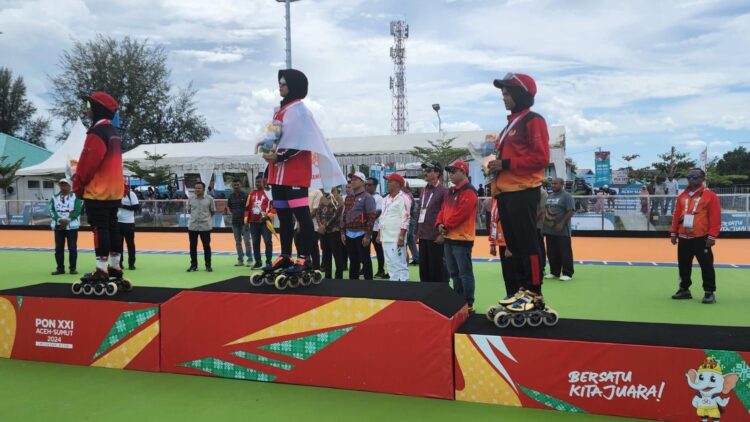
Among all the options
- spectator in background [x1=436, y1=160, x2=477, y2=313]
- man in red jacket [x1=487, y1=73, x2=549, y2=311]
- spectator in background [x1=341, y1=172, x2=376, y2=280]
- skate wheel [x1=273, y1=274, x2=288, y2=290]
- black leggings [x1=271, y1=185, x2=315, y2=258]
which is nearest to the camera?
man in red jacket [x1=487, y1=73, x2=549, y2=311]

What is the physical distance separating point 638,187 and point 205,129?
122 ft

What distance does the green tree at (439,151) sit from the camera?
74.6 ft

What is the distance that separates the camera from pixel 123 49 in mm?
43750

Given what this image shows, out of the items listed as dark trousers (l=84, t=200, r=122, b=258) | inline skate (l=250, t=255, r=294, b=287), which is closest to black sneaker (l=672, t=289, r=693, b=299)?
inline skate (l=250, t=255, r=294, b=287)

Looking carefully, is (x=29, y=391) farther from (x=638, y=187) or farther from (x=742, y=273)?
(x=638, y=187)

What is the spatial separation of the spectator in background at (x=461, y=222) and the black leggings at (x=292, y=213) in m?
1.81

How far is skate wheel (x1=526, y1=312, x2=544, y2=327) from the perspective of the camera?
3637mm

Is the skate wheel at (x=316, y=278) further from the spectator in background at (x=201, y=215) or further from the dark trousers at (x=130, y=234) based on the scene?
the dark trousers at (x=130, y=234)

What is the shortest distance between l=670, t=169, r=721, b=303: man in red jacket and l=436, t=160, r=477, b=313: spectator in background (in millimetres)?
2929

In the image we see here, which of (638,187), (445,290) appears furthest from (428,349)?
(638,187)

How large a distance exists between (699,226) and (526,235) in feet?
13.5

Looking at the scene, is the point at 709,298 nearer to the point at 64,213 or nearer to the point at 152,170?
the point at 64,213

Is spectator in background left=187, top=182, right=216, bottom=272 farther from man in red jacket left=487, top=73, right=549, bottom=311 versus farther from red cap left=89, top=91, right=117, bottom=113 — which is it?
man in red jacket left=487, top=73, right=549, bottom=311

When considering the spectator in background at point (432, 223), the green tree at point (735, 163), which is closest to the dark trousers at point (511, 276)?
the spectator in background at point (432, 223)
